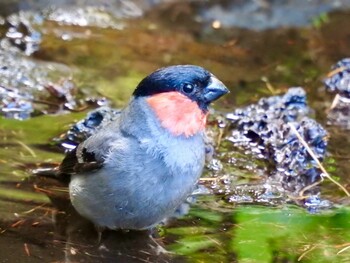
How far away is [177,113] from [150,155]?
11.7 inches

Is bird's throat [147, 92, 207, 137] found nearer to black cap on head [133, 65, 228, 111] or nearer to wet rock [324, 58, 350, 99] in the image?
black cap on head [133, 65, 228, 111]

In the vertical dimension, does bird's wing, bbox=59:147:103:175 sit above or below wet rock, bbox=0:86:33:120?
below

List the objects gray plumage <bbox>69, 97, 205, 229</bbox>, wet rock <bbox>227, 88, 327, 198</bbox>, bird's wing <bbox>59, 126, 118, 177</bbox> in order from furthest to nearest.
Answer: wet rock <bbox>227, 88, 327, 198</bbox> → bird's wing <bbox>59, 126, 118, 177</bbox> → gray plumage <bbox>69, 97, 205, 229</bbox>

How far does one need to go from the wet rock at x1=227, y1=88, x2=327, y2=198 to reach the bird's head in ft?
3.71

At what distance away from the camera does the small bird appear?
4.66 m

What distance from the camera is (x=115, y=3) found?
9.23 metres

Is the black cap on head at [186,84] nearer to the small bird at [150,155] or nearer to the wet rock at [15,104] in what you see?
the small bird at [150,155]

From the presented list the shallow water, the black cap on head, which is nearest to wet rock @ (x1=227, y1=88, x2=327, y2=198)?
the shallow water

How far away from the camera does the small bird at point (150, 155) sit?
15.3 ft

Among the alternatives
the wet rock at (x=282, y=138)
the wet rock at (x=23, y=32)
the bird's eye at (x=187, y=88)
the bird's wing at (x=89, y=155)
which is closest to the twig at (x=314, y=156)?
the wet rock at (x=282, y=138)

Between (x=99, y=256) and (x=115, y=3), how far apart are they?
496cm

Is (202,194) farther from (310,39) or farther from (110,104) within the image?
(310,39)

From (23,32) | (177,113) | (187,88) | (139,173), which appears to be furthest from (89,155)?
(23,32)

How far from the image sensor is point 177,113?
4801 millimetres
